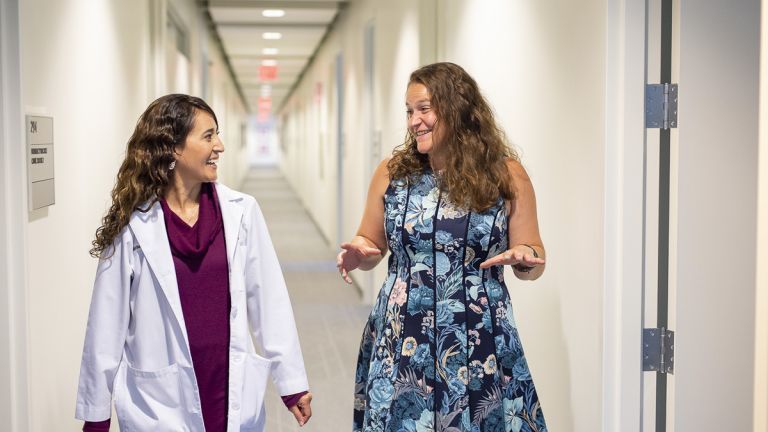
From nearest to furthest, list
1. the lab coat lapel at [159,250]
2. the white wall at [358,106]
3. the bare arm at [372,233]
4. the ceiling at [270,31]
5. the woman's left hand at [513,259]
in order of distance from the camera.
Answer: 1. the lab coat lapel at [159,250]
2. the woman's left hand at [513,259]
3. the bare arm at [372,233]
4. the white wall at [358,106]
5. the ceiling at [270,31]

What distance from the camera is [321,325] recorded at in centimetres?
660

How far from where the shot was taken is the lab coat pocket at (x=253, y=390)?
2.21m

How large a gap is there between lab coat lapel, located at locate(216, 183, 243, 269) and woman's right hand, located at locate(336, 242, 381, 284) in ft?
1.00

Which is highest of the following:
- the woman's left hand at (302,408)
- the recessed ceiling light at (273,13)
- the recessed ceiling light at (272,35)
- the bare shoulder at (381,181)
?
the recessed ceiling light at (272,35)

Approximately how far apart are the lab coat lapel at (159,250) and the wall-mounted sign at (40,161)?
1.96 feet

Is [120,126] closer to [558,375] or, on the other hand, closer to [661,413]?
[558,375]

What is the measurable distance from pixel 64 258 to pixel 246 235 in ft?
3.87

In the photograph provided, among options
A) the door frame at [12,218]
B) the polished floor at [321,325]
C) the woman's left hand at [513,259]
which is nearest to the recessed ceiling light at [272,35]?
the polished floor at [321,325]

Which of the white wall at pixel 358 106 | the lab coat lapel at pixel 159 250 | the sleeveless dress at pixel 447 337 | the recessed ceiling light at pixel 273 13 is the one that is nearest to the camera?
the lab coat lapel at pixel 159 250

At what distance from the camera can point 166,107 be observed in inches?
87.8

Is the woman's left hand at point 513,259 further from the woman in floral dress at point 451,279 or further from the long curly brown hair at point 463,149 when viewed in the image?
the long curly brown hair at point 463,149

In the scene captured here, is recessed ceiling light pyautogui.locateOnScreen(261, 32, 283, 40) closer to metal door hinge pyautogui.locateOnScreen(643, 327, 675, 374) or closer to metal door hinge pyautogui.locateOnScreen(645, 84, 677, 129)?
metal door hinge pyautogui.locateOnScreen(645, 84, 677, 129)

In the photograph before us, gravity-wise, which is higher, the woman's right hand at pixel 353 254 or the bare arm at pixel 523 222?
the bare arm at pixel 523 222

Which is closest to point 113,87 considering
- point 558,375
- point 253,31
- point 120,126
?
point 120,126
